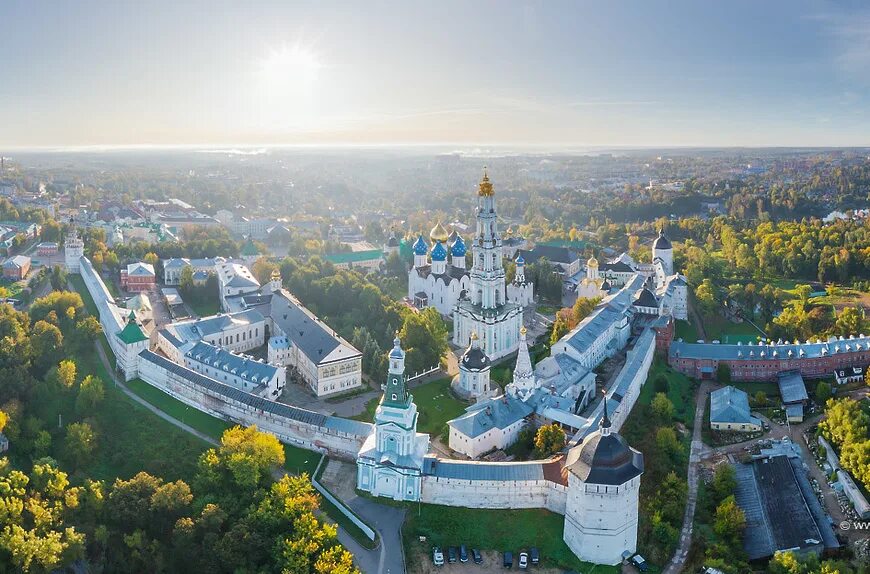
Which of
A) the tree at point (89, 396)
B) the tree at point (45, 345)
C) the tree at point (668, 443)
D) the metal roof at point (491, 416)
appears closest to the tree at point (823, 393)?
the tree at point (668, 443)

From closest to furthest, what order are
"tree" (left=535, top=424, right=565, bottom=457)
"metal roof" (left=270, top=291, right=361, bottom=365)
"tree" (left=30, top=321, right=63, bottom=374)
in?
"tree" (left=535, top=424, right=565, bottom=457), "metal roof" (left=270, top=291, right=361, bottom=365), "tree" (left=30, top=321, right=63, bottom=374)

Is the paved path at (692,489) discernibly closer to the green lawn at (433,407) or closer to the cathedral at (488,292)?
the green lawn at (433,407)

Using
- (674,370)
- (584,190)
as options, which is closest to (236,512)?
(674,370)

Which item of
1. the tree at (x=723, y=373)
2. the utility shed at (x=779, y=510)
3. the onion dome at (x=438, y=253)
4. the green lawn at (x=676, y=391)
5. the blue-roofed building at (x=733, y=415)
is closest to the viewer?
the utility shed at (x=779, y=510)

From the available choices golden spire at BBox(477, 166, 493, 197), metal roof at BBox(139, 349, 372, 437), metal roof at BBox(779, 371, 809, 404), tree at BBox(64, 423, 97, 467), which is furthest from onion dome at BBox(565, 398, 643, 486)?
tree at BBox(64, 423, 97, 467)

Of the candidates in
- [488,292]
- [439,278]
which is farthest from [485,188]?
[439,278]

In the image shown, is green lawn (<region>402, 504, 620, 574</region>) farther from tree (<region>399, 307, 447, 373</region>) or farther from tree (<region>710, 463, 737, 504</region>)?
tree (<region>399, 307, 447, 373</region>)

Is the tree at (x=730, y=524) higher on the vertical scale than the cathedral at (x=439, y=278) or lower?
lower
